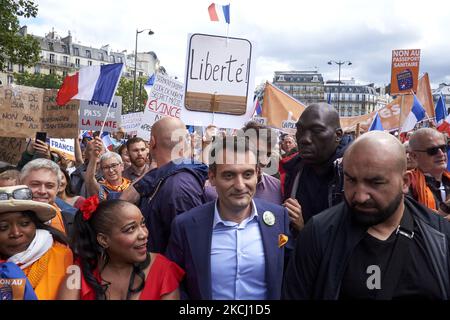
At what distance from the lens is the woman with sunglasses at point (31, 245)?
95.7 inches

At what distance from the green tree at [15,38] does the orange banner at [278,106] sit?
27.6 ft

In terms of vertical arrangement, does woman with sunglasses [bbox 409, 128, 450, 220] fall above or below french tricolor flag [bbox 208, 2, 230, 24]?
below

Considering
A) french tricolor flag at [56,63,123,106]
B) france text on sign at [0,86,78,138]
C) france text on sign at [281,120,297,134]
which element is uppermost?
french tricolor flag at [56,63,123,106]

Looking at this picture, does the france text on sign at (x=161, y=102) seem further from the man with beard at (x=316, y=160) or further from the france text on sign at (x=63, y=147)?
the man with beard at (x=316, y=160)

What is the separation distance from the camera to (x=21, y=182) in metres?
3.44

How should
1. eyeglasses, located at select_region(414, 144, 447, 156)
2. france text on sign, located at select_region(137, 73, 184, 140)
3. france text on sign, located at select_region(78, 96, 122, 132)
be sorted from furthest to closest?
france text on sign, located at select_region(78, 96, 122, 132)
france text on sign, located at select_region(137, 73, 184, 140)
eyeglasses, located at select_region(414, 144, 447, 156)

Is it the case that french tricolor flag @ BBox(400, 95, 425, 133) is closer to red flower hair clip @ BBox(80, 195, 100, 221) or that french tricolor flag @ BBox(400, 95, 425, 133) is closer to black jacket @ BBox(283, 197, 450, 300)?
black jacket @ BBox(283, 197, 450, 300)

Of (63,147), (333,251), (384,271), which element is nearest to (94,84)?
(63,147)

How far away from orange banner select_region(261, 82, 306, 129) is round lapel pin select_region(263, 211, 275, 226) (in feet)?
25.6

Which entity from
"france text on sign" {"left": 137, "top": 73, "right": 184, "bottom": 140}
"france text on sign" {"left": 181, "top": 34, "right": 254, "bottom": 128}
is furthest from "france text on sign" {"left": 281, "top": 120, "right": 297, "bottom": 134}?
"france text on sign" {"left": 181, "top": 34, "right": 254, "bottom": 128}

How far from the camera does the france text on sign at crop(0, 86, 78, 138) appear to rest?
614 cm

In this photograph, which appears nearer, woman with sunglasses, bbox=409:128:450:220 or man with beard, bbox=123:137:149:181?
woman with sunglasses, bbox=409:128:450:220

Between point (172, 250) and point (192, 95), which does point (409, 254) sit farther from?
point (192, 95)

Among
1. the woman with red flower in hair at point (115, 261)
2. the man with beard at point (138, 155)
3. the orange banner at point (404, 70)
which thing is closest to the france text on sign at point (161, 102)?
the man with beard at point (138, 155)
